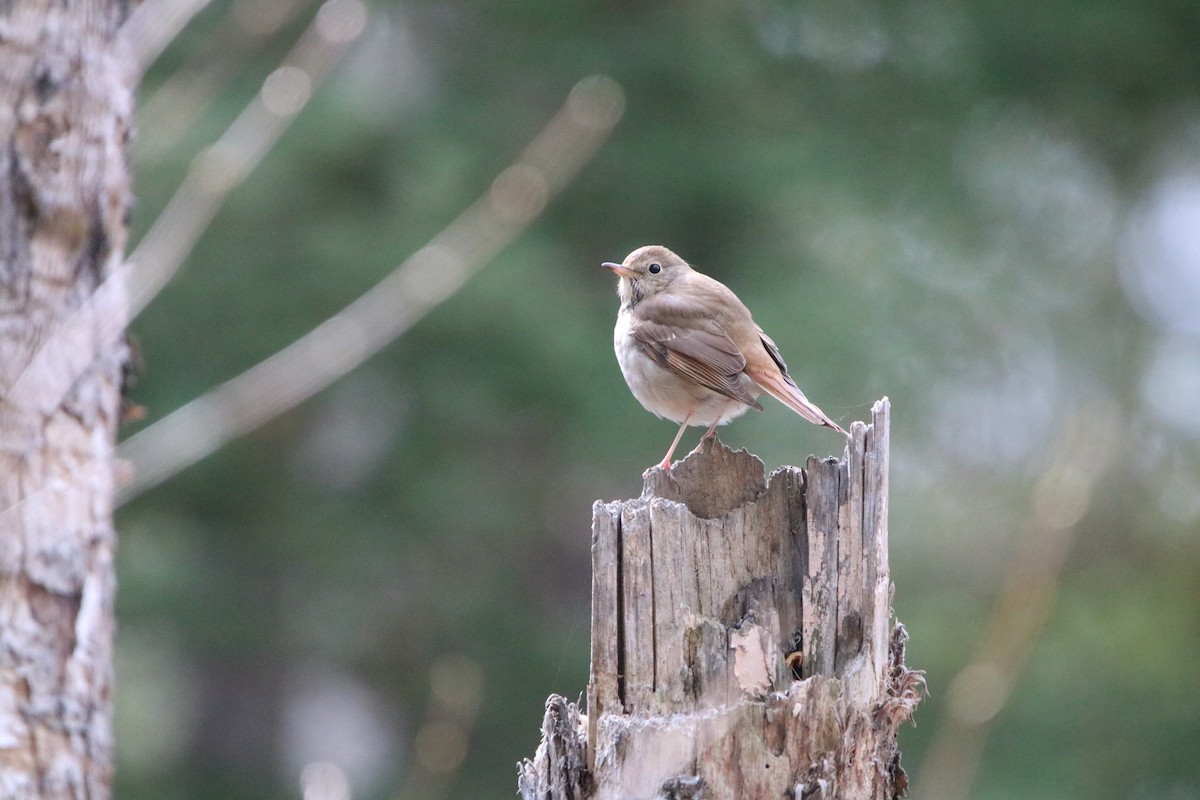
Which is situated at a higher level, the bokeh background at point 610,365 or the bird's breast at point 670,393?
the bokeh background at point 610,365

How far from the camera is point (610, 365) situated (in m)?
10.2

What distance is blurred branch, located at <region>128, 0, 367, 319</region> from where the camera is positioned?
273cm

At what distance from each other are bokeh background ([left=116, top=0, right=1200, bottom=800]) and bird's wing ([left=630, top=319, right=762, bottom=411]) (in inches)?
201

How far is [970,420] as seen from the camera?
35.5ft

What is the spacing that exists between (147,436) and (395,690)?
8.81 metres

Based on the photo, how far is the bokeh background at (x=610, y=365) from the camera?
1013cm

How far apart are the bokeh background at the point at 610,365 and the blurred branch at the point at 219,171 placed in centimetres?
642

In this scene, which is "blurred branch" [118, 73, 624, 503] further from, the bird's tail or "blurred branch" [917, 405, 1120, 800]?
"blurred branch" [917, 405, 1120, 800]

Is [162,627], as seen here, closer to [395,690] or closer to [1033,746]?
[395,690]

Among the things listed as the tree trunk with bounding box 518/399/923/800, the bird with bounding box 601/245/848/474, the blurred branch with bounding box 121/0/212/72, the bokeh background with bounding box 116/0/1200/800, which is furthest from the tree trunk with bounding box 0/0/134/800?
the bokeh background with bounding box 116/0/1200/800

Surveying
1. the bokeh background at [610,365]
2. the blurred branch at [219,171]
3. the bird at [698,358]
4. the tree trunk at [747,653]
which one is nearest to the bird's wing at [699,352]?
the bird at [698,358]

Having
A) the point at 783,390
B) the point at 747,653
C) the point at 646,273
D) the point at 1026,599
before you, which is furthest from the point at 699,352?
the point at 747,653

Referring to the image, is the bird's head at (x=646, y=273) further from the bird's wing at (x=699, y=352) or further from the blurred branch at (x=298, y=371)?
the blurred branch at (x=298, y=371)

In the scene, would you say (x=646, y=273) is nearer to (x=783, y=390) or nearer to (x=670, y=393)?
(x=670, y=393)
